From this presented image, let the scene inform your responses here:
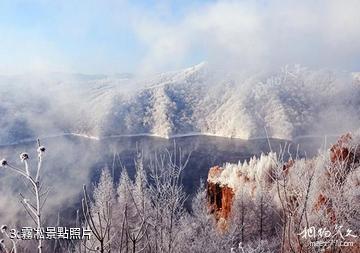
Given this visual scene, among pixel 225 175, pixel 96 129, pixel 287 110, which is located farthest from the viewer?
pixel 287 110

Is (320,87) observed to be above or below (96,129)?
above

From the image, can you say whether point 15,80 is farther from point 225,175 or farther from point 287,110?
point 225,175

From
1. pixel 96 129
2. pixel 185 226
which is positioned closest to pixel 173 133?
pixel 96 129

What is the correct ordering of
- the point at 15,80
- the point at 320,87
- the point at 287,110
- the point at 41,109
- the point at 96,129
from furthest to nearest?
the point at 15,80
the point at 320,87
the point at 41,109
the point at 287,110
the point at 96,129

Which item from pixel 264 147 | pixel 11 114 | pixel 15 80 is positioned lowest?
pixel 264 147

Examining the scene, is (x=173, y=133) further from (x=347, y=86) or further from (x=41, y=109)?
(x=347, y=86)

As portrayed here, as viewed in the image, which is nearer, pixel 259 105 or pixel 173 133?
pixel 173 133

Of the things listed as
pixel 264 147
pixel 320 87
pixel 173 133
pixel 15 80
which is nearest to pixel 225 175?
pixel 264 147
